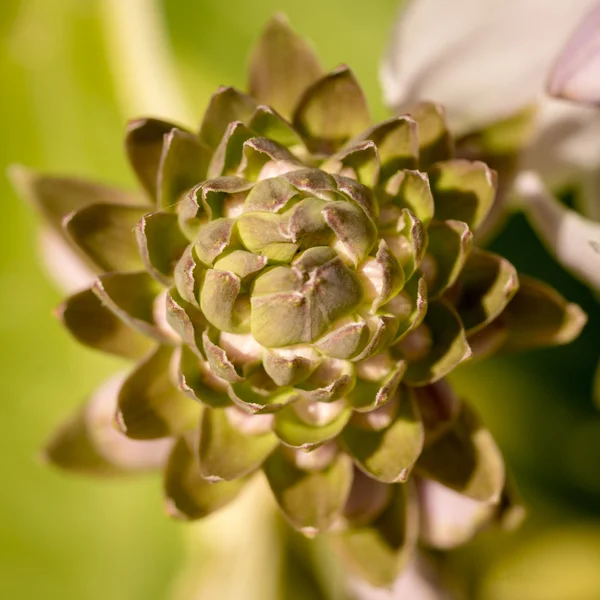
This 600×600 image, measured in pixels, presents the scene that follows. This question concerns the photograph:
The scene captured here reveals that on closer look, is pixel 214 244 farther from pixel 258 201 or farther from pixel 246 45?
pixel 246 45

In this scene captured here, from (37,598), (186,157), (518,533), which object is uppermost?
(186,157)

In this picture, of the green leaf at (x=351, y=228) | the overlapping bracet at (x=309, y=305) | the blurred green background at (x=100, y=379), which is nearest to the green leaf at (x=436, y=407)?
the overlapping bracet at (x=309, y=305)

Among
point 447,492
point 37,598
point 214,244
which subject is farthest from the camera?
point 37,598

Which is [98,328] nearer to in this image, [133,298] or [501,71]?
[133,298]

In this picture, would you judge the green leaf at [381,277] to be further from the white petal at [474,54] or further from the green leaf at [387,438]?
the white petal at [474,54]

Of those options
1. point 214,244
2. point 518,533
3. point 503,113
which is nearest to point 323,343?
point 214,244

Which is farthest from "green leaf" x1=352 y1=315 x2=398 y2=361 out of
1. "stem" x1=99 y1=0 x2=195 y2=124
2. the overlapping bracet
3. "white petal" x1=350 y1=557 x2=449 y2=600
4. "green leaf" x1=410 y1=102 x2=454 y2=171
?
"stem" x1=99 y1=0 x2=195 y2=124

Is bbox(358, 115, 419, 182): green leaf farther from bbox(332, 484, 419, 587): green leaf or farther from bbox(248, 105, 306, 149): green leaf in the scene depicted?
bbox(332, 484, 419, 587): green leaf
